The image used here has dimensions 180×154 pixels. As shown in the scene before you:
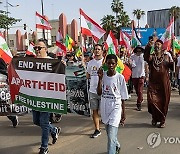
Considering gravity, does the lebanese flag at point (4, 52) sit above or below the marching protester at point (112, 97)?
above

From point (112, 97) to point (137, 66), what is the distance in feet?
13.4

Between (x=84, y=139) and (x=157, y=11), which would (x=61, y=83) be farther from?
(x=157, y=11)

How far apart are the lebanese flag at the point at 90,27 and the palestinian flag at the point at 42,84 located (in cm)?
225

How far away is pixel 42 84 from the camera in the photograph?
16.5 feet

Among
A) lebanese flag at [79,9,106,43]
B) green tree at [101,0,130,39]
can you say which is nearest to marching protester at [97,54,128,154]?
lebanese flag at [79,9,106,43]

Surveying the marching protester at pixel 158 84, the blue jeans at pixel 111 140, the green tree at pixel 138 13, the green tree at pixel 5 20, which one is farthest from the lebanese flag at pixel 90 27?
the green tree at pixel 138 13

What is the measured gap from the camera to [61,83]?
16.2 feet

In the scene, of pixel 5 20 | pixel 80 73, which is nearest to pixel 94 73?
pixel 80 73

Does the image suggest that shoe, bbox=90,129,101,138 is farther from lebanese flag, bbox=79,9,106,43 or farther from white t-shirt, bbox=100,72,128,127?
lebanese flag, bbox=79,9,106,43

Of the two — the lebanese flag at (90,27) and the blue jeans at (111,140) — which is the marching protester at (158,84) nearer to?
the lebanese flag at (90,27)

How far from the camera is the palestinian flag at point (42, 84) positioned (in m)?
4.96

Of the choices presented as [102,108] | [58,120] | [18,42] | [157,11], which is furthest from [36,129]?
[157,11]

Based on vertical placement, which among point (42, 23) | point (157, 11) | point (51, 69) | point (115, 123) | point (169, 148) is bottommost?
point (169, 148)

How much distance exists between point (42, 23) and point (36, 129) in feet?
19.4
